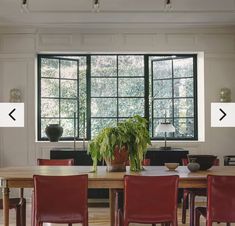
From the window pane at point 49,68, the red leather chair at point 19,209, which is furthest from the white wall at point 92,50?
the red leather chair at point 19,209

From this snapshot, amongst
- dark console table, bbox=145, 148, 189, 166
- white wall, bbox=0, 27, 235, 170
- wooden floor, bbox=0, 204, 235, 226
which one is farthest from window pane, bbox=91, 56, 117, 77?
wooden floor, bbox=0, 204, 235, 226

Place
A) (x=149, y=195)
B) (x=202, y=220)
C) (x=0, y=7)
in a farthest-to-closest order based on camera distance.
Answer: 1. (x=0, y=7)
2. (x=202, y=220)
3. (x=149, y=195)

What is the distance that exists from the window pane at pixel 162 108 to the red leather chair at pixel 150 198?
385 cm

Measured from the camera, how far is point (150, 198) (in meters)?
3.52

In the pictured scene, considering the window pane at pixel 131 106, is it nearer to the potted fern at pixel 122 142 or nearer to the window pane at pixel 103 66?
the window pane at pixel 103 66

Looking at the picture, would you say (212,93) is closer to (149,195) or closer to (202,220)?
(202,220)

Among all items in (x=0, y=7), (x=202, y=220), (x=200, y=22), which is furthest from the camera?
(x=200, y=22)

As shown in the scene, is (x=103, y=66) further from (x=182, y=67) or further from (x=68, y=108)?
(x=182, y=67)

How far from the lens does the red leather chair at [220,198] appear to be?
11.6 feet

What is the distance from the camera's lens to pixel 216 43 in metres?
7.02

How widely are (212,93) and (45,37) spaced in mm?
2826

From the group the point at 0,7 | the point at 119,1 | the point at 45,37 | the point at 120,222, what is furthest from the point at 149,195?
the point at 45,37

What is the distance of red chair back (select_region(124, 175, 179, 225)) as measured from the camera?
3.49 metres

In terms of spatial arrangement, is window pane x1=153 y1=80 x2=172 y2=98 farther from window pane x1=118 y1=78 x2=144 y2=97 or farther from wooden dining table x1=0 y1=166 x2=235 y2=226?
wooden dining table x1=0 y1=166 x2=235 y2=226
